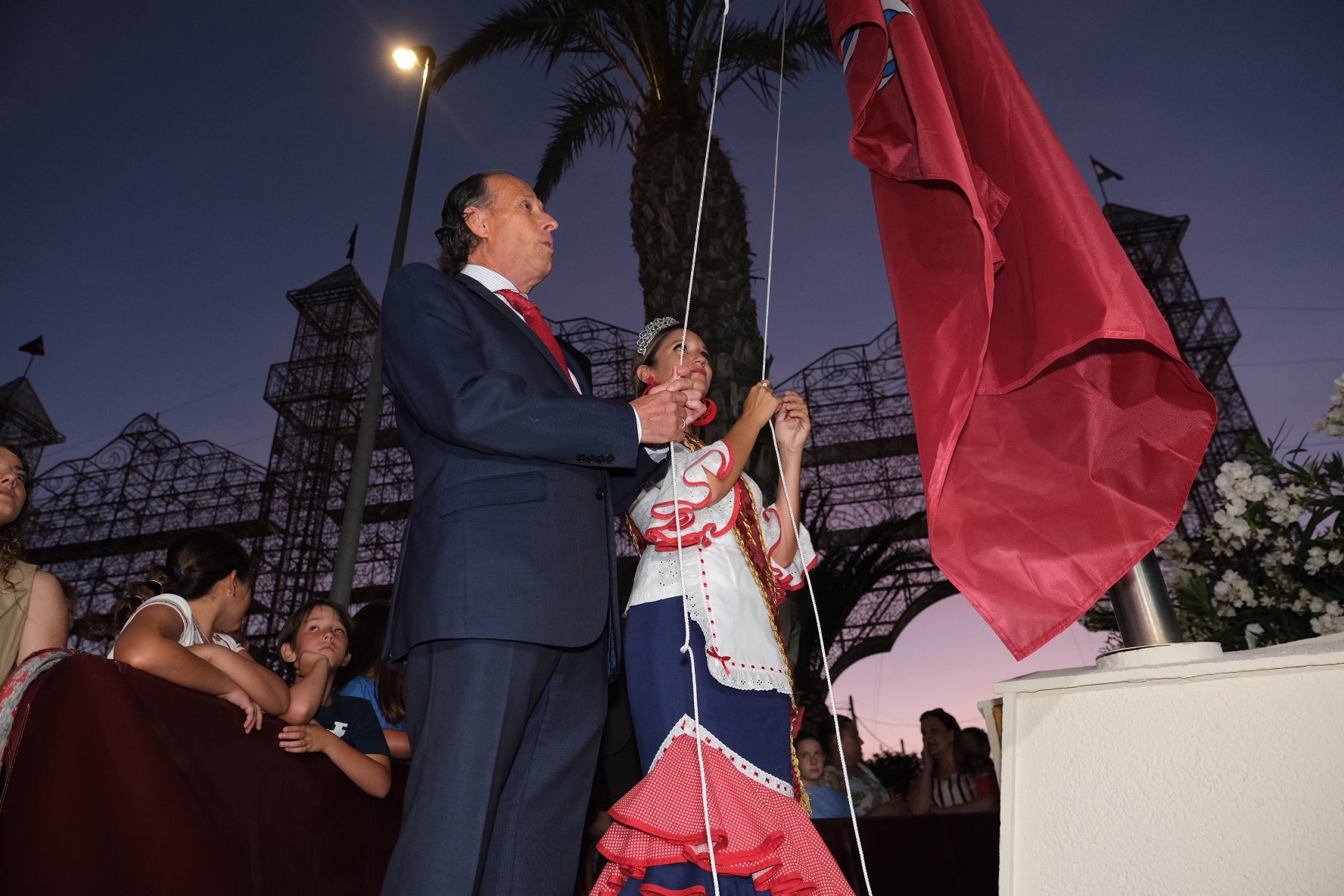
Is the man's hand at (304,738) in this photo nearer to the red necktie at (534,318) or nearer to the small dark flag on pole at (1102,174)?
the red necktie at (534,318)

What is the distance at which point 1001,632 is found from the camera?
4.85 ft

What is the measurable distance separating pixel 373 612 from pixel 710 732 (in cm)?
251

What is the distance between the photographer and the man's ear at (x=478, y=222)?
6.66 ft

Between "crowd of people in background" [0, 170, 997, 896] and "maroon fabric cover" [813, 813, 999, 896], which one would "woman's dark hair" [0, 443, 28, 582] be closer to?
"crowd of people in background" [0, 170, 997, 896]

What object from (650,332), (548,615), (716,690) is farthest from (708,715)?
(650,332)

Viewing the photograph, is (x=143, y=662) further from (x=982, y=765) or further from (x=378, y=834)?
(x=982, y=765)

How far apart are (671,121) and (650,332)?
3738 millimetres

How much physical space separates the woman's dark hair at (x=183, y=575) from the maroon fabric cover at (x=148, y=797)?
2.93ft

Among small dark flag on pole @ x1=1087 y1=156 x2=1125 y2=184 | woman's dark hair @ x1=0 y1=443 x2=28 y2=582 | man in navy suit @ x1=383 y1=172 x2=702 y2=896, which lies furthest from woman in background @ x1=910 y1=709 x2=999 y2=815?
small dark flag on pole @ x1=1087 y1=156 x2=1125 y2=184

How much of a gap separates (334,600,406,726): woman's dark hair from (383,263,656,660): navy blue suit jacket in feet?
6.78

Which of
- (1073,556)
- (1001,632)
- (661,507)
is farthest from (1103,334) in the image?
(661,507)

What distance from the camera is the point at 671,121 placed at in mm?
5855

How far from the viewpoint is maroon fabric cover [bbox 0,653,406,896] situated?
1.46 m

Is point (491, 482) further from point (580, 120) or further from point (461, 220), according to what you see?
point (580, 120)
